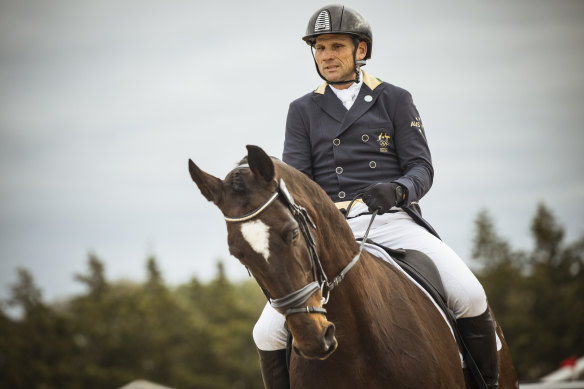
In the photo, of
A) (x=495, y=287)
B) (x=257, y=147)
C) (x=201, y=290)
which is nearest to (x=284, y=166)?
(x=257, y=147)

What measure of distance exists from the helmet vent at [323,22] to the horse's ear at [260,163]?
2.27 m

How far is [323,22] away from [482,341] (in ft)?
9.96

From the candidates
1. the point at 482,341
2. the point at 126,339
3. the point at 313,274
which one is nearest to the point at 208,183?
the point at 313,274

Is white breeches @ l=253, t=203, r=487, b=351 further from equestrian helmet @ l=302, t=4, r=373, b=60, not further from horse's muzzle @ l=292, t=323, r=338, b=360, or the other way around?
equestrian helmet @ l=302, t=4, r=373, b=60

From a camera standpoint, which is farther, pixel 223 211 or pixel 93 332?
pixel 93 332

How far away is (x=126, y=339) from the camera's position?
38594 mm

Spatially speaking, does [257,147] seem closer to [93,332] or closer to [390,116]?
[390,116]

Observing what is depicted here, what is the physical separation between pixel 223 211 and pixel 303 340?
89 centimetres

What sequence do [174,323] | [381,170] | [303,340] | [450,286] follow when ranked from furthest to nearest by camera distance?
[174,323] → [381,170] → [450,286] → [303,340]

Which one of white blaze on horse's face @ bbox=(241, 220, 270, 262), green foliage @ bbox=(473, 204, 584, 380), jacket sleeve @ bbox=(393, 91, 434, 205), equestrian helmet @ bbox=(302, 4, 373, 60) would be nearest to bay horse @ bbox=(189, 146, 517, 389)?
white blaze on horse's face @ bbox=(241, 220, 270, 262)

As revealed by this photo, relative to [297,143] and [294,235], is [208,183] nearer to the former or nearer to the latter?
[294,235]

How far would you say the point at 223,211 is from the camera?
3.66 m

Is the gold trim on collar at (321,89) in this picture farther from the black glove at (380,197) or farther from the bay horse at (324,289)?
the bay horse at (324,289)

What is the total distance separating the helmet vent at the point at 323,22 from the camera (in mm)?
5430
